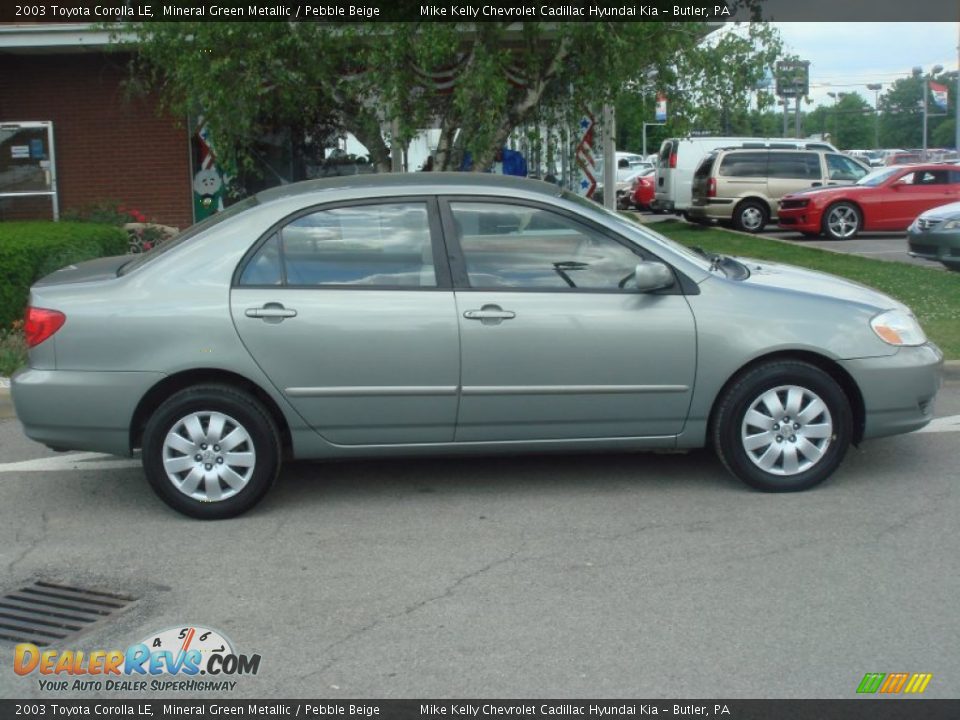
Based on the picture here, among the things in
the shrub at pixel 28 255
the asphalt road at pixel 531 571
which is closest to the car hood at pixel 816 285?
the asphalt road at pixel 531 571

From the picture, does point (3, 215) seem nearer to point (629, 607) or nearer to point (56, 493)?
point (56, 493)

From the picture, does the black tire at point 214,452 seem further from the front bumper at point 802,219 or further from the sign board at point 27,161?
the front bumper at point 802,219

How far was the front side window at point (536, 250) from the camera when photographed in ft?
19.5

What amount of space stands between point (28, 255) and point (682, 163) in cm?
1880

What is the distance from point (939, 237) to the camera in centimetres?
1430

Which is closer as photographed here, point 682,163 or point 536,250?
point 536,250

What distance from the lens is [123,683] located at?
4133mm

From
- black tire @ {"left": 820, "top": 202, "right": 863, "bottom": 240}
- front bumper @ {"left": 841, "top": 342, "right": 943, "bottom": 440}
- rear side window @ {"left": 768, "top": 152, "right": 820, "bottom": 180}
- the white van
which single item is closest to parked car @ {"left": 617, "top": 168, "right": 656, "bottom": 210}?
the white van

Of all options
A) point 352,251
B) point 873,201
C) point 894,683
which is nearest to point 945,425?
point 894,683

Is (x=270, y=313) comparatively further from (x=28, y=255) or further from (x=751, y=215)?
(x=751, y=215)

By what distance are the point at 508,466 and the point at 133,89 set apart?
9962mm

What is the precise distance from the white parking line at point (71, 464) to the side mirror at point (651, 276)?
10.4 ft

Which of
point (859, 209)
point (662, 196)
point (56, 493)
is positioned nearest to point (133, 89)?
point (56, 493)
